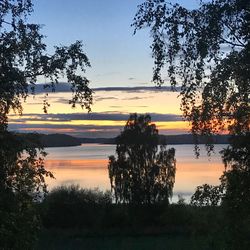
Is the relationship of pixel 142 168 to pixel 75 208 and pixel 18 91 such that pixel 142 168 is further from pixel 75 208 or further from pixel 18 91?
pixel 18 91

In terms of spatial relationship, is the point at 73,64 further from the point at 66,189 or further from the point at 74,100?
the point at 66,189

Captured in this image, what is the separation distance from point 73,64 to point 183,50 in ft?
6.80

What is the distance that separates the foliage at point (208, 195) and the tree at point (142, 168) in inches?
1869

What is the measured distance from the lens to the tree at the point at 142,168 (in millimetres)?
59000

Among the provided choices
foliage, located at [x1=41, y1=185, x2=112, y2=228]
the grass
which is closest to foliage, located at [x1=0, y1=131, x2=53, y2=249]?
the grass

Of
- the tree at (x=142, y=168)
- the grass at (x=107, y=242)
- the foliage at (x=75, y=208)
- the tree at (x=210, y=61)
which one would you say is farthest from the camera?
the tree at (x=142, y=168)

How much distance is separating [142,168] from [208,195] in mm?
49444

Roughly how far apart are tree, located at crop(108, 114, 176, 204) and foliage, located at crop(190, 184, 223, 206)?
156 ft

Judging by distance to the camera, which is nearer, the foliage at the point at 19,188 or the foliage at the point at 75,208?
the foliage at the point at 19,188

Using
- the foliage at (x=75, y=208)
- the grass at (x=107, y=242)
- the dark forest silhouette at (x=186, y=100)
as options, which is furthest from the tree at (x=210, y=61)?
the foliage at (x=75, y=208)

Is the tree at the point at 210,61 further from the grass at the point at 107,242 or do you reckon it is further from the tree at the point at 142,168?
the tree at the point at 142,168

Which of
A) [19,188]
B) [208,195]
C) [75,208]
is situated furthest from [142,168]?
[19,188]

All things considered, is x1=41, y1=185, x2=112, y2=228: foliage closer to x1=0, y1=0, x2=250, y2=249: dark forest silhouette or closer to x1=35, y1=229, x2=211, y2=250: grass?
x1=35, y1=229, x2=211, y2=250: grass

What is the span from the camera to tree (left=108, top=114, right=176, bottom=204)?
59.0 meters
